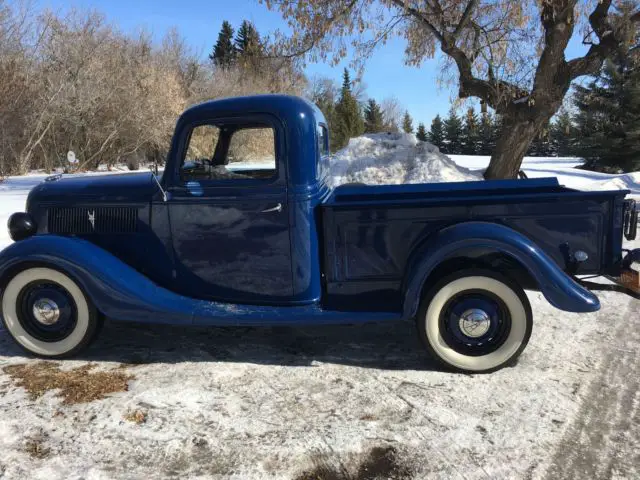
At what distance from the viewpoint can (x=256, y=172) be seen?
3.71 metres

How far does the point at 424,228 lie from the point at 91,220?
243 cm

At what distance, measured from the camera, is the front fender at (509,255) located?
300 cm

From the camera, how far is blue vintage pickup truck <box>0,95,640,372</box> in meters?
3.12

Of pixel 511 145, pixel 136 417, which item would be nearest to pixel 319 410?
pixel 136 417

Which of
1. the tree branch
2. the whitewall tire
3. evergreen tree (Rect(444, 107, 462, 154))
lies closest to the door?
the whitewall tire

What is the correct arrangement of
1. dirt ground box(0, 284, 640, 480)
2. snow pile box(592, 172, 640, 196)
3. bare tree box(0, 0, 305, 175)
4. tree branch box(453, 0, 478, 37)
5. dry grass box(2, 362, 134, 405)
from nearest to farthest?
dirt ground box(0, 284, 640, 480), dry grass box(2, 362, 134, 405), tree branch box(453, 0, 478, 37), snow pile box(592, 172, 640, 196), bare tree box(0, 0, 305, 175)

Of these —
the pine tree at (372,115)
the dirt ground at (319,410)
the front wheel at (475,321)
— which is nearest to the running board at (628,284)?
the dirt ground at (319,410)

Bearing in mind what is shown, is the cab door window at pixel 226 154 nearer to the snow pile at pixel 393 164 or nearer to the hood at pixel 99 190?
the hood at pixel 99 190

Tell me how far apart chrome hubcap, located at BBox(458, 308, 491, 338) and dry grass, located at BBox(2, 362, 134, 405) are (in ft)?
7.09

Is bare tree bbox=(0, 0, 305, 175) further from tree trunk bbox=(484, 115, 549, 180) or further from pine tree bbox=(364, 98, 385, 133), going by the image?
pine tree bbox=(364, 98, 385, 133)

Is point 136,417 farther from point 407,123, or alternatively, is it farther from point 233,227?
point 407,123

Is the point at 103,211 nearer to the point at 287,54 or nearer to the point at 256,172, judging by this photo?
the point at 256,172

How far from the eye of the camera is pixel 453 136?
151 feet

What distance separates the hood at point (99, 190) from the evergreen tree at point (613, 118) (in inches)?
883
